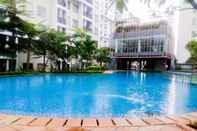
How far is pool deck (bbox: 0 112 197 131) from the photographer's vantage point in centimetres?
313

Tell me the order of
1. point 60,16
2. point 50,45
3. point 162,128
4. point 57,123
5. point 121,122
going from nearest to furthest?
point 162,128 < point 57,123 < point 121,122 < point 50,45 < point 60,16

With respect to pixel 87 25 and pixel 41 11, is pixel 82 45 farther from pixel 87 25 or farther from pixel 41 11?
pixel 87 25

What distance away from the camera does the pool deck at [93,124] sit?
10.3ft

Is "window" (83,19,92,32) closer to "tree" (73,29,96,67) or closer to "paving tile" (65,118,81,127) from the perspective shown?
"tree" (73,29,96,67)

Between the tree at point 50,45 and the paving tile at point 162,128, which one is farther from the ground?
the tree at point 50,45

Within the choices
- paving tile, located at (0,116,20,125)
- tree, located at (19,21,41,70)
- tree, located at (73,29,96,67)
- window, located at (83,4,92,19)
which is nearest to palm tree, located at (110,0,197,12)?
paving tile, located at (0,116,20,125)

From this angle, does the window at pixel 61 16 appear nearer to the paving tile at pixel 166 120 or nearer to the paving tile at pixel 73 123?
the paving tile at pixel 73 123

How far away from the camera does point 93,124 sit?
3348mm

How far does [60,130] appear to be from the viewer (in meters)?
3.04

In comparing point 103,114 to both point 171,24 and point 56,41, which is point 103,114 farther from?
point 171,24

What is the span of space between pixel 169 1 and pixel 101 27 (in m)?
43.1

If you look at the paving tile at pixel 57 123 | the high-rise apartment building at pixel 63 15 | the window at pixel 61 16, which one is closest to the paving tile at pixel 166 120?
the paving tile at pixel 57 123

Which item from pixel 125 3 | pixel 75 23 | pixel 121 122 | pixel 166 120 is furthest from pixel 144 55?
pixel 121 122

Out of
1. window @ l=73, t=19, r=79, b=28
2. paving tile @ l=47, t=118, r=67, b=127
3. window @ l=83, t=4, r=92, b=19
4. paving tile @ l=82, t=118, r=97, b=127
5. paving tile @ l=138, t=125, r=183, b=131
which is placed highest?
window @ l=83, t=4, r=92, b=19
